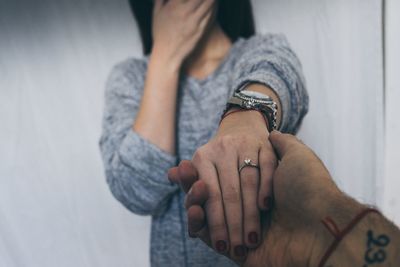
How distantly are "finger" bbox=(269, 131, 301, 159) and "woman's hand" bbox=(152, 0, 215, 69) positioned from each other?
35cm

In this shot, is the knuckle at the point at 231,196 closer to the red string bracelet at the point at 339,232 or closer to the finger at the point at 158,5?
the red string bracelet at the point at 339,232

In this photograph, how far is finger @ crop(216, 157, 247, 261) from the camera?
0.42 m

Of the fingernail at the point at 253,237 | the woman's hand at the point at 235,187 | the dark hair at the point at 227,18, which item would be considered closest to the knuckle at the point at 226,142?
the woman's hand at the point at 235,187

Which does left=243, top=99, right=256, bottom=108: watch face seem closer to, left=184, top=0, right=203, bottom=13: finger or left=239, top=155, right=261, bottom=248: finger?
left=239, top=155, right=261, bottom=248: finger

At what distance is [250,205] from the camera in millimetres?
423

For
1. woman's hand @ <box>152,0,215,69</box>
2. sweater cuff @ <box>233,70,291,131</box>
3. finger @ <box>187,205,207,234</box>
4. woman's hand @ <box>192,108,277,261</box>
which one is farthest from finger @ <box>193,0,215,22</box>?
finger @ <box>187,205,207,234</box>

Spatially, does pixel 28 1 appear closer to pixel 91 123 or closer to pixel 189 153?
pixel 91 123

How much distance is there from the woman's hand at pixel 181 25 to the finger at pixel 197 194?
40 centimetres

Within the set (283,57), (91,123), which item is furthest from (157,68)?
(91,123)

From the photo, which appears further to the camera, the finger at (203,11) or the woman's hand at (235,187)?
the finger at (203,11)

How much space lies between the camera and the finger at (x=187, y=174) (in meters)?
0.44

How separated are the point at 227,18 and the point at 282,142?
0.49 m

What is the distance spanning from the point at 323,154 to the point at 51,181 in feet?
2.44

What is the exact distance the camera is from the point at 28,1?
2.99 feet
